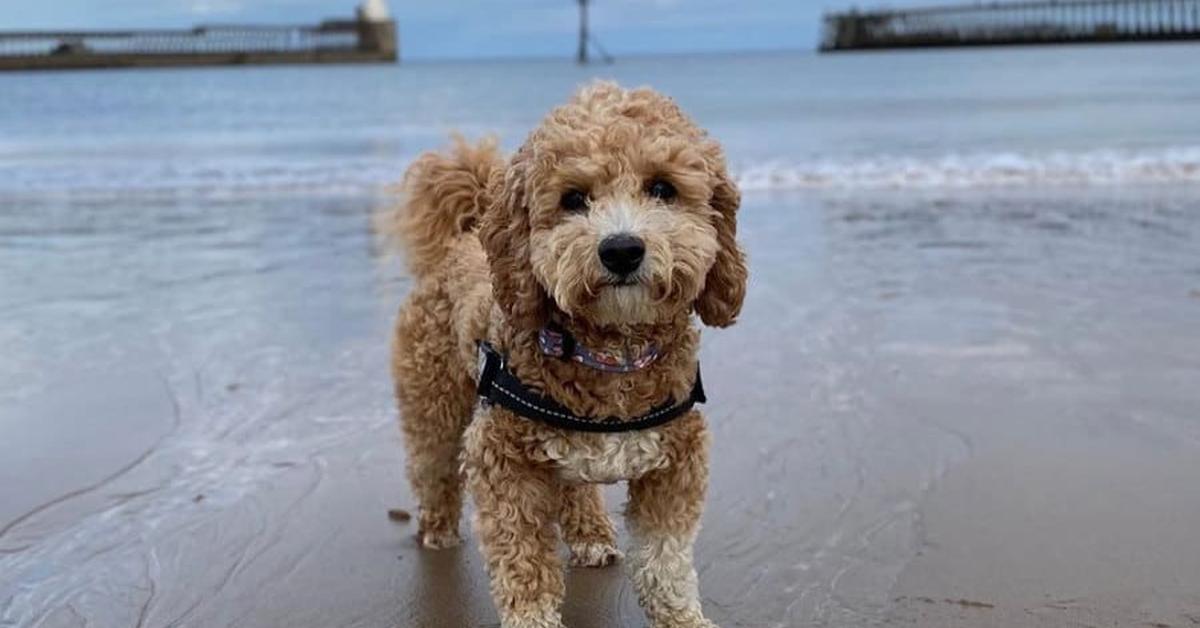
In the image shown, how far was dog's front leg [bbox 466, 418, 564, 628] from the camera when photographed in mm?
3342

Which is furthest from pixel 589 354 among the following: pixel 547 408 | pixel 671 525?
pixel 671 525

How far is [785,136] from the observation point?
25.0 meters

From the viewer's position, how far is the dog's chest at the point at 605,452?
10.7 ft

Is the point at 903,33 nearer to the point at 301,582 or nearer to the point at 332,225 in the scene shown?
the point at 332,225

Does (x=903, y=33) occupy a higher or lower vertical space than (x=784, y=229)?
higher

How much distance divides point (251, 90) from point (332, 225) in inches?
1839

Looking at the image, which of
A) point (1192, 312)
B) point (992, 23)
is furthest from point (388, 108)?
point (992, 23)

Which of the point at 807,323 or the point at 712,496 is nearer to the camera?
the point at 712,496

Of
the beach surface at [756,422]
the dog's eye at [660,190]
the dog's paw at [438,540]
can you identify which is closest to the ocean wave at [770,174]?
the beach surface at [756,422]

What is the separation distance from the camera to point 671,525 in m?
3.46

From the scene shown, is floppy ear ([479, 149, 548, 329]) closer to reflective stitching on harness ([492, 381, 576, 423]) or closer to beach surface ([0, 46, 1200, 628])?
reflective stitching on harness ([492, 381, 576, 423])

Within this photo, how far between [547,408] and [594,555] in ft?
3.77

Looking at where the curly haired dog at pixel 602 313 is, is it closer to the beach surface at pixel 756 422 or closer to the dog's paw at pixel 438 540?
the beach surface at pixel 756 422

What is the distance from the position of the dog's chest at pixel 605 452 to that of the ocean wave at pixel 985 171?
12.4 metres
